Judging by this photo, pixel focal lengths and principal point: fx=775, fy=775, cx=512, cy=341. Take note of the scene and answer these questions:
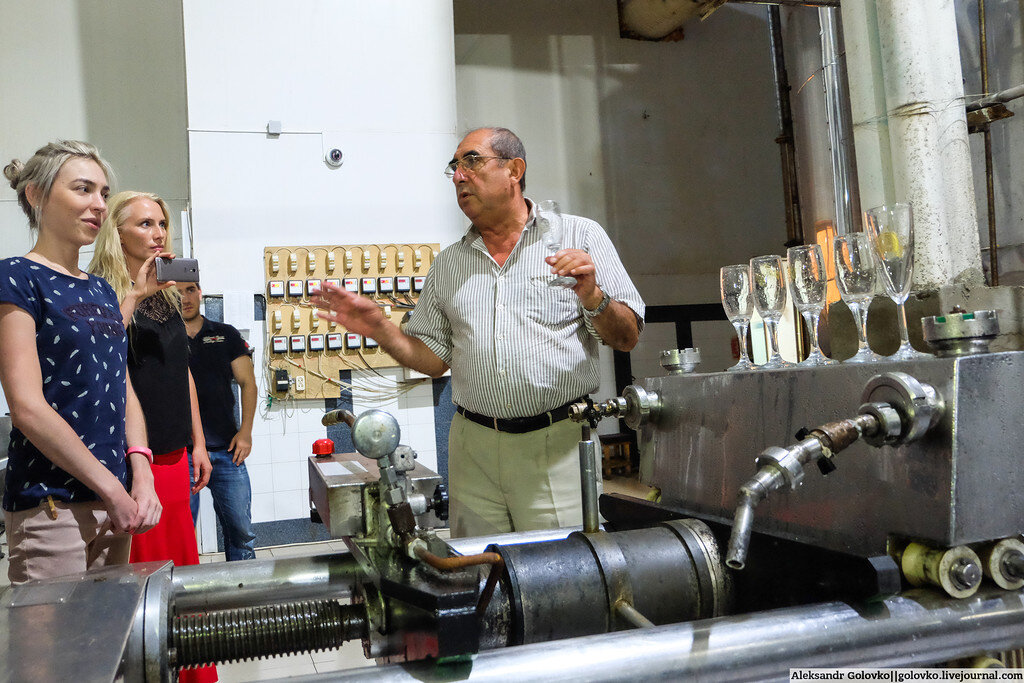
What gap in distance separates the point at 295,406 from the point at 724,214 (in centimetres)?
480

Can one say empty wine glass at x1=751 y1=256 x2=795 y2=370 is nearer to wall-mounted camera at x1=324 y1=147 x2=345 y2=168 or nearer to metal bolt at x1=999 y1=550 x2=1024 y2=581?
metal bolt at x1=999 y1=550 x2=1024 y2=581

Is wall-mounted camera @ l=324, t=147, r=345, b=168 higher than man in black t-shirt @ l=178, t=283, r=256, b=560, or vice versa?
wall-mounted camera @ l=324, t=147, r=345, b=168

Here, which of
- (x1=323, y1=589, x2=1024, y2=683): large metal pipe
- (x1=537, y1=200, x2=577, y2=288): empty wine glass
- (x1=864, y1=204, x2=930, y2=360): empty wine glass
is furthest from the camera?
(x1=537, y1=200, x2=577, y2=288): empty wine glass

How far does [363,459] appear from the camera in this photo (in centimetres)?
111

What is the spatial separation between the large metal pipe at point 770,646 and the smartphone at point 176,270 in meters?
1.98

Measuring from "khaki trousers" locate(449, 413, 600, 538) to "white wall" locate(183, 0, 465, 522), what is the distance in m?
3.12

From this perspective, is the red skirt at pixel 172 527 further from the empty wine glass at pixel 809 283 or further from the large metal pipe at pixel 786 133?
the large metal pipe at pixel 786 133

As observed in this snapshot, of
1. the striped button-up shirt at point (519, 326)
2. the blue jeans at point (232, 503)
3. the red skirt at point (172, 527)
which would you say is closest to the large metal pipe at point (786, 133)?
the blue jeans at point (232, 503)

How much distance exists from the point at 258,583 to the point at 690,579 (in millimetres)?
512

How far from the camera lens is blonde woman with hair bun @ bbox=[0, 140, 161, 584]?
154 cm

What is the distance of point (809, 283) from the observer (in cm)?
121

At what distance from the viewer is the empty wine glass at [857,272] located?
1100 mm

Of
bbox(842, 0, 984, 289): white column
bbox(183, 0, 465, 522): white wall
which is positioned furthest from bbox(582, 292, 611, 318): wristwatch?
bbox(183, 0, 465, 522): white wall

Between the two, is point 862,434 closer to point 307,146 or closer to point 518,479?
point 518,479
